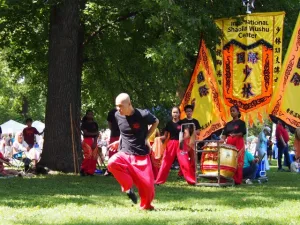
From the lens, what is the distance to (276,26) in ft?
51.8

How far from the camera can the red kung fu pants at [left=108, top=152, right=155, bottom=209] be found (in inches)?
367

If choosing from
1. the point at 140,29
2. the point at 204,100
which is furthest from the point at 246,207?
the point at 140,29

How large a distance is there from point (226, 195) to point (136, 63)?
1016cm

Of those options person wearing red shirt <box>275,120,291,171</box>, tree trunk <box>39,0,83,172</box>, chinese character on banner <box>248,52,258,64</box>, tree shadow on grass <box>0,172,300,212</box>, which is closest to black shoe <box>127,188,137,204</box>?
tree shadow on grass <box>0,172,300,212</box>

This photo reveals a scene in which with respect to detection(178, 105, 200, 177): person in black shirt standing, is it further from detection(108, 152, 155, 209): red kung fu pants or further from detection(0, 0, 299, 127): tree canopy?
detection(108, 152, 155, 209): red kung fu pants

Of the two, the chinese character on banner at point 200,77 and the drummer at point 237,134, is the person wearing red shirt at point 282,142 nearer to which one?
the chinese character on banner at point 200,77

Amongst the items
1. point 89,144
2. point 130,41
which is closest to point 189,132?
point 89,144

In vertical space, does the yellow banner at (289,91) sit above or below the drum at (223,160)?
above

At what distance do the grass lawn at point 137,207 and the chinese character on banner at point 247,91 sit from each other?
8.12 ft

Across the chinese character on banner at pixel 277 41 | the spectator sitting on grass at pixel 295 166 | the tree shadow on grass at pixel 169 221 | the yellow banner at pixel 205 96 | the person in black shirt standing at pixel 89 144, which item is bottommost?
the tree shadow on grass at pixel 169 221

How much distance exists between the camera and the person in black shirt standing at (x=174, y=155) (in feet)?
46.6

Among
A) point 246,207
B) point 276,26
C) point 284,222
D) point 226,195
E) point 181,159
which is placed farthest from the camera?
point 276,26

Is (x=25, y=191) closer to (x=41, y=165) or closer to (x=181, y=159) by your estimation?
(x=181, y=159)

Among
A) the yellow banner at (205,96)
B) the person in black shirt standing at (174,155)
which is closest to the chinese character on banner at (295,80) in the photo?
the yellow banner at (205,96)
